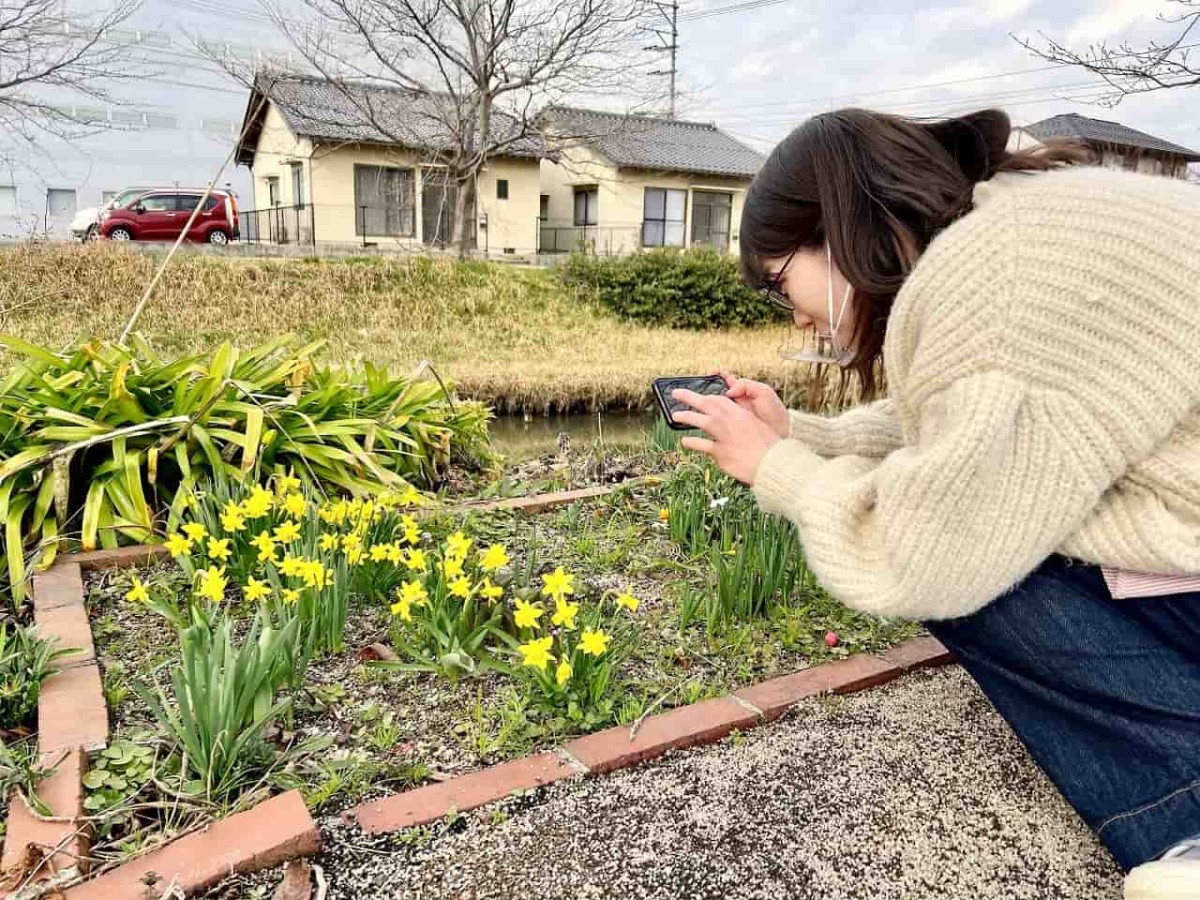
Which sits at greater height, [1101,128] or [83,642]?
[1101,128]

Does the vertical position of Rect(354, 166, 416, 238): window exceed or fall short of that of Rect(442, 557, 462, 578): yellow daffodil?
it exceeds it

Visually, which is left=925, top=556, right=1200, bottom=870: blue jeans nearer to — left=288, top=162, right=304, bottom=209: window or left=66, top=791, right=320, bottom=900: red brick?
left=66, top=791, right=320, bottom=900: red brick

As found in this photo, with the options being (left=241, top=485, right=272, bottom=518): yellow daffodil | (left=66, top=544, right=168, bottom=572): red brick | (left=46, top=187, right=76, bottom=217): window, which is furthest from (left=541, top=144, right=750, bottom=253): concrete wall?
(left=241, top=485, right=272, bottom=518): yellow daffodil

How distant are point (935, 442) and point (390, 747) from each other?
105cm

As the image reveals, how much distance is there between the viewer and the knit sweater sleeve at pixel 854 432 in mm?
1635

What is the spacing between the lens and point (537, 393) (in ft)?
23.5

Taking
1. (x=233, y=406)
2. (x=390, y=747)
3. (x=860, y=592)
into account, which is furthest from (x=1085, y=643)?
(x=233, y=406)

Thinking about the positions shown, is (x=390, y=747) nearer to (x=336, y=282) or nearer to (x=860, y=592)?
(x=860, y=592)

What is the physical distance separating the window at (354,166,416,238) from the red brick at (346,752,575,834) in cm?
1723

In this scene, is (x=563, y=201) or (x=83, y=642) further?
(x=563, y=201)

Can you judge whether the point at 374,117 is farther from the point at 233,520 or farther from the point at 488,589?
the point at 488,589

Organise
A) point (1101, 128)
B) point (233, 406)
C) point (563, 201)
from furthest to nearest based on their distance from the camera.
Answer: point (563, 201) < point (1101, 128) < point (233, 406)

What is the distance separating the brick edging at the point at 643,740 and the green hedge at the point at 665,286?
10.6m

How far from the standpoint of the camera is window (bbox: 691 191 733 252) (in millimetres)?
20844
